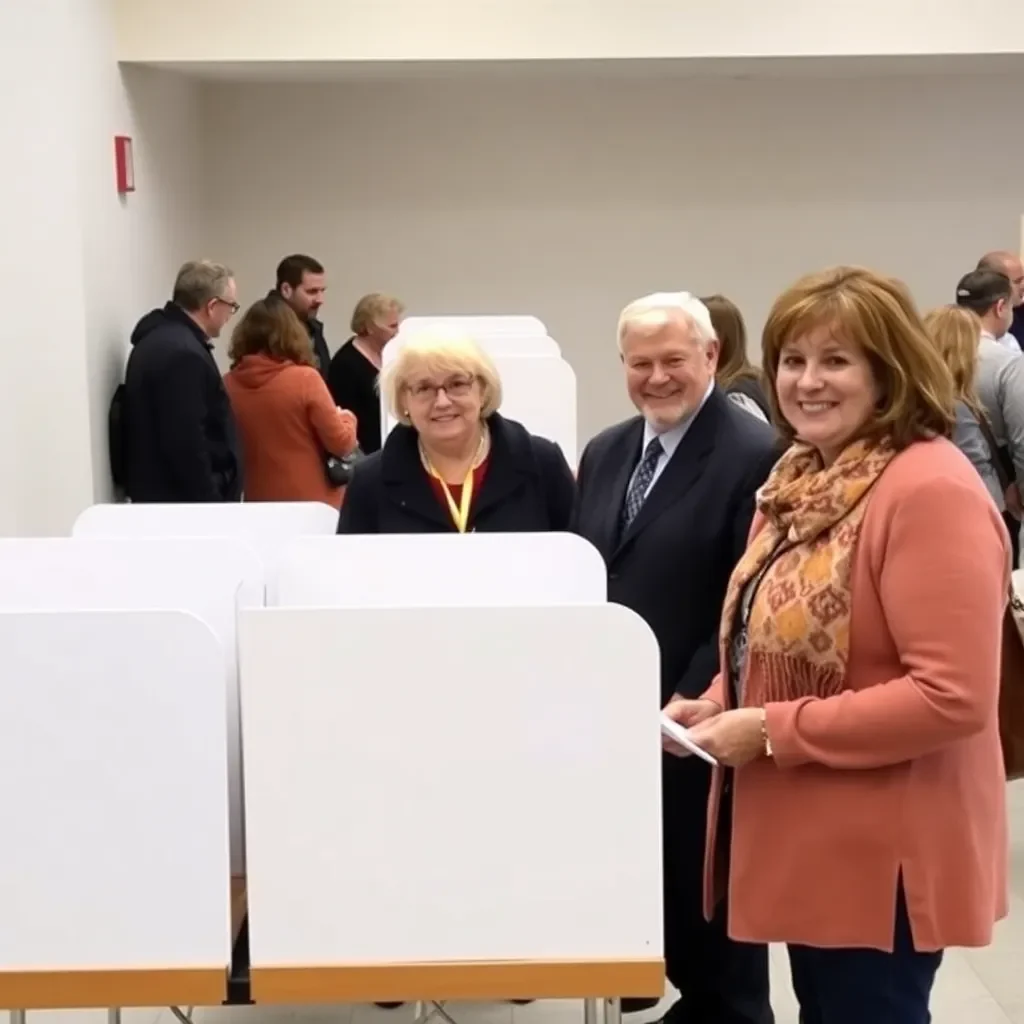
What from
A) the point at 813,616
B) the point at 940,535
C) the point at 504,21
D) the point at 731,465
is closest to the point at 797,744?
the point at 813,616

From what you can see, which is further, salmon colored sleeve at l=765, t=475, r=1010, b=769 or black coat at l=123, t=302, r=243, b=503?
black coat at l=123, t=302, r=243, b=503

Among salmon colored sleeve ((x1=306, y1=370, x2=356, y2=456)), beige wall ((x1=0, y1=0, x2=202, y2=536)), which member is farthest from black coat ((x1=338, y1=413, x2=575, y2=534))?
salmon colored sleeve ((x1=306, y1=370, x2=356, y2=456))

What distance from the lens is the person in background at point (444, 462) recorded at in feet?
8.17

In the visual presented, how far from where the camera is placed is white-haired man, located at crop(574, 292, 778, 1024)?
221cm

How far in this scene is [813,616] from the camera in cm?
158

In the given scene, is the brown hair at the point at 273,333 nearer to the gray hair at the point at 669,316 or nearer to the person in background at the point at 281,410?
the person in background at the point at 281,410

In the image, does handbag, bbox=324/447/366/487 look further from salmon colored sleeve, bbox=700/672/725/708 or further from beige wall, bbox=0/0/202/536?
salmon colored sleeve, bbox=700/672/725/708

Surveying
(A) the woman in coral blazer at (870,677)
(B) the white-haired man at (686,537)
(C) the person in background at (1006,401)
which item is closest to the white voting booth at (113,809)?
(A) the woman in coral blazer at (870,677)

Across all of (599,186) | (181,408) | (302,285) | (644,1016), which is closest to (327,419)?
(181,408)

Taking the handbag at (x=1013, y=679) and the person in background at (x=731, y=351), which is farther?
the person in background at (x=731, y=351)

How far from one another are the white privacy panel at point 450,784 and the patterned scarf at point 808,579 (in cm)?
16

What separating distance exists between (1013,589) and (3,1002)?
6.16 ft

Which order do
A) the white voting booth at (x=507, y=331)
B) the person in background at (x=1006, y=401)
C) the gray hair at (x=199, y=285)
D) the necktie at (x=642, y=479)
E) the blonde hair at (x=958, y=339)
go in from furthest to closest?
the gray hair at (x=199, y=285) < the white voting booth at (x=507, y=331) < the person in background at (x=1006, y=401) < the blonde hair at (x=958, y=339) < the necktie at (x=642, y=479)

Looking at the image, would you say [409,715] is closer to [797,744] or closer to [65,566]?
[797,744]
